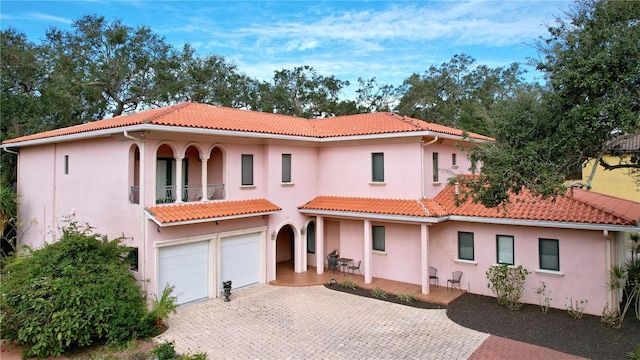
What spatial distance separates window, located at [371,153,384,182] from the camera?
60.4 ft

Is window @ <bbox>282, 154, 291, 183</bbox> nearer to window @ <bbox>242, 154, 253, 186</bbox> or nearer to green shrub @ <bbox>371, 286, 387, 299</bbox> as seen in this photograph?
window @ <bbox>242, 154, 253, 186</bbox>

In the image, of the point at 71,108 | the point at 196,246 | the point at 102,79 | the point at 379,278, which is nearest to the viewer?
the point at 196,246

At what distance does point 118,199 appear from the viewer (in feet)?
48.0

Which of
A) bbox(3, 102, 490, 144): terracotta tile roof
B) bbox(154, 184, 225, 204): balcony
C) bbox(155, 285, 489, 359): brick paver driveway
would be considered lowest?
bbox(155, 285, 489, 359): brick paver driveway

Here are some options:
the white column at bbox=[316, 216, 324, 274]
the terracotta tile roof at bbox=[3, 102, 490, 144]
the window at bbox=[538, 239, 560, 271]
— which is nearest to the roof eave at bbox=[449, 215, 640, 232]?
the window at bbox=[538, 239, 560, 271]

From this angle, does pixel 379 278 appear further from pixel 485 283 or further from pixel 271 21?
pixel 271 21

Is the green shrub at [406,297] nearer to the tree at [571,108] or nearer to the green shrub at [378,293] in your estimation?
the green shrub at [378,293]

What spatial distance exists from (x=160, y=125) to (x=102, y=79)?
25173 mm

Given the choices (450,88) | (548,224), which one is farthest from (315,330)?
(450,88)

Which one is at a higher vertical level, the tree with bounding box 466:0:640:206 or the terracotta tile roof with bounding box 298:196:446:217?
the tree with bounding box 466:0:640:206

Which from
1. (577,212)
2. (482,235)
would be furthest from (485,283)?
(577,212)

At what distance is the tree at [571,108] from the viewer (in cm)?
967

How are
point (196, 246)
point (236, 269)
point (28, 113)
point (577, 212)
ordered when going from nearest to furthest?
point (577, 212)
point (196, 246)
point (236, 269)
point (28, 113)

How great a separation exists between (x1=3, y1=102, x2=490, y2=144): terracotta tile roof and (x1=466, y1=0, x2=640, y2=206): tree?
16.4ft
